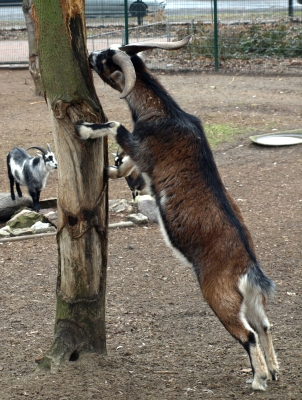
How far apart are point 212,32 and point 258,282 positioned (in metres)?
13.8

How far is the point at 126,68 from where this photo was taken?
4707 mm

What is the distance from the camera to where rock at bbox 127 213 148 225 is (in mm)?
8039

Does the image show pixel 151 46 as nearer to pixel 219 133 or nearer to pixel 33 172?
pixel 33 172

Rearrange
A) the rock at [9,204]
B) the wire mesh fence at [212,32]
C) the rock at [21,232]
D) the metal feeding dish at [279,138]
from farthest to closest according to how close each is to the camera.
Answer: the wire mesh fence at [212,32] → the metal feeding dish at [279,138] → the rock at [9,204] → the rock at [21,232]

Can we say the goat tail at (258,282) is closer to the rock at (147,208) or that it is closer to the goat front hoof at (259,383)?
the goat front hoof at (259,383)

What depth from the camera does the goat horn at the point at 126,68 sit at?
4.55 m

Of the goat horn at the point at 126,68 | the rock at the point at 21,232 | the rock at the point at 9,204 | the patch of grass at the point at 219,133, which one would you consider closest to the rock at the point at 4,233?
the rock at the point at 21,232

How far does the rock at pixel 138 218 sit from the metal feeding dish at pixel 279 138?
3.35 m

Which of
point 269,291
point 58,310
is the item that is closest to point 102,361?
point 58,310

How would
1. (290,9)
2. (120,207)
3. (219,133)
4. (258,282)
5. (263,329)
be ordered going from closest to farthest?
(258,282), (263,329), (120,207), (219,133), (290,9)

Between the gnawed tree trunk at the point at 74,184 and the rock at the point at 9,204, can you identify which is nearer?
the gnawed tree trunk at the point at 74,184

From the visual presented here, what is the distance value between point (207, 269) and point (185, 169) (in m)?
0.72

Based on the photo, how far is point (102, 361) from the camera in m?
4.80

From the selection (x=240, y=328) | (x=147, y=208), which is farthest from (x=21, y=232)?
(x=240, y=328)
